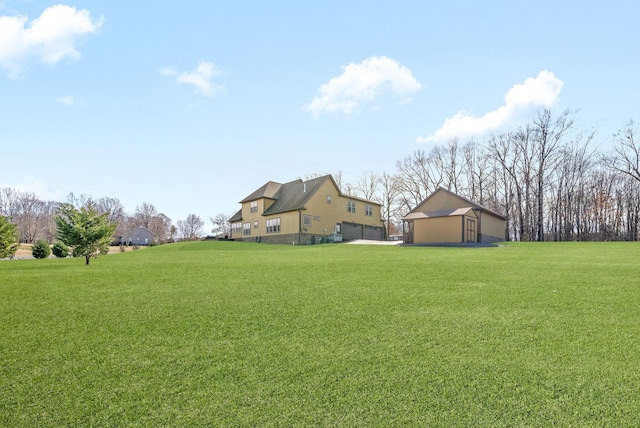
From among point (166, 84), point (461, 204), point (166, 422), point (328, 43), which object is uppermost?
point (328, 43)

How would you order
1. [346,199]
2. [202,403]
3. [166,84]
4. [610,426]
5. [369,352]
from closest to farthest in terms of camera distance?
1. [610,426]
2. [202,403]
3. [369,352]
4. [166,84]
5. [346,199]

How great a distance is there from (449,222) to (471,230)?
1.83m

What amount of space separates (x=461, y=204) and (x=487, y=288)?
2260cm

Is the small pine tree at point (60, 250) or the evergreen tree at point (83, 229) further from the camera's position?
the small pine tree at point (60, 250)

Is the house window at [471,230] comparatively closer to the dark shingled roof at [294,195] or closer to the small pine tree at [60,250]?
the dark shingled roof at [294,195]

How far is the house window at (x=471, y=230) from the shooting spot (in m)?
26.4

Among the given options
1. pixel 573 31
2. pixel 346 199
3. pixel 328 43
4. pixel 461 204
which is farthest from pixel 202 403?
pixel 346 199

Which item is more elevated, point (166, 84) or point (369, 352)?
point (166, 84)

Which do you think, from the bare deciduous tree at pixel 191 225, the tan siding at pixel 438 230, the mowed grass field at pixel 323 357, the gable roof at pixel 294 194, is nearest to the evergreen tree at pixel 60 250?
the gable roof at pixel 294 194

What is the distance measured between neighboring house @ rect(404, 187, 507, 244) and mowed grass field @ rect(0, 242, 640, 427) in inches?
770

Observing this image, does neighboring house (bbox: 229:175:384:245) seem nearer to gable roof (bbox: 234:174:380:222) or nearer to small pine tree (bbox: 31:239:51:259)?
gable roof (bbox: 234:174:380:222)

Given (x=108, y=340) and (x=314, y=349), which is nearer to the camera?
(x=314, y=349)

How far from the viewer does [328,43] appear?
1148 centimetres

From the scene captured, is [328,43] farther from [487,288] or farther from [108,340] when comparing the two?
[108,340]
